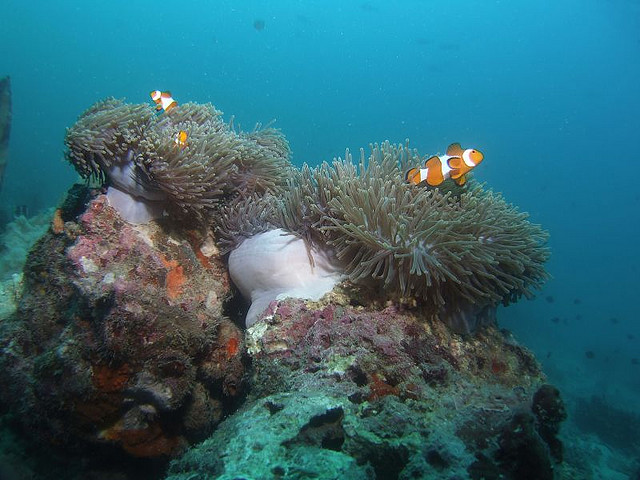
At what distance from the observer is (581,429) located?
14.3 metres

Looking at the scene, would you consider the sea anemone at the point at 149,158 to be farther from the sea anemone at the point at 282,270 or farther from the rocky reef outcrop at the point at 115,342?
the sea anemone at the point at 282,270

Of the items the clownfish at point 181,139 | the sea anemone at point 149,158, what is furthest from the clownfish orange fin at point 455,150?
the clownfish at point 181,139

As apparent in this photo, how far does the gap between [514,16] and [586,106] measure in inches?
1266

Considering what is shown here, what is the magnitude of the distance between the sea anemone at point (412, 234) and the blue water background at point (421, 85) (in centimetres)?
4708

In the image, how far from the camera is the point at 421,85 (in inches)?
4631

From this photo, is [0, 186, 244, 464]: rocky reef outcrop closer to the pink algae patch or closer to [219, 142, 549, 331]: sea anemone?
the pink algae patch

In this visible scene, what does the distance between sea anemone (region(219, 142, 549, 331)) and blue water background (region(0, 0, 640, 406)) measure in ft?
154

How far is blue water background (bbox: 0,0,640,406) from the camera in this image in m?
71.5

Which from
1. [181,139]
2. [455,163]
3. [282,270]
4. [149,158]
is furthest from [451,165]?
[149,158]

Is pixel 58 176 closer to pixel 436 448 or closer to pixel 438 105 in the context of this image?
pixel 436 448

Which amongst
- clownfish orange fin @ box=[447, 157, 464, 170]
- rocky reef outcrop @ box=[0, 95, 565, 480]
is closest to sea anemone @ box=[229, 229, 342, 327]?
rocky reef outcrop @ box=[0, 95, 565, 480]

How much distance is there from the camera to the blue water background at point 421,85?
2815 inches

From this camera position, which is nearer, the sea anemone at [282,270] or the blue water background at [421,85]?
the sea anemone at [282,270]

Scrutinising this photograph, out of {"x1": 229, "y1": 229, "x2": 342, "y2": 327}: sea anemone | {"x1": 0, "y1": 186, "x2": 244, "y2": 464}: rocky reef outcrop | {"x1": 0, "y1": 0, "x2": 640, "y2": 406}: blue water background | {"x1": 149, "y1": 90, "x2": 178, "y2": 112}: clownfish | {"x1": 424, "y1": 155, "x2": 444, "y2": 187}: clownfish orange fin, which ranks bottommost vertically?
{"x1": 0, "y1": 186, "x2": 244, "y2": 464}: rocky reef outcrop
